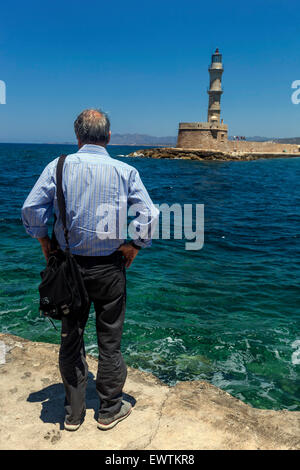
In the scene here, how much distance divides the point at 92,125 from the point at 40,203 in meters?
0.59

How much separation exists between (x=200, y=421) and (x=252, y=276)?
528 cm

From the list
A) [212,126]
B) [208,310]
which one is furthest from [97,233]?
[212,126]

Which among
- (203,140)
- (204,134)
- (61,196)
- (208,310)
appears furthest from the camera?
(203,140)

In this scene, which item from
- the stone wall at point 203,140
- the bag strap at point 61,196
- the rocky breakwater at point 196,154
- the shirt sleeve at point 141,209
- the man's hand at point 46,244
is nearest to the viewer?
the bag strap at point 61,196

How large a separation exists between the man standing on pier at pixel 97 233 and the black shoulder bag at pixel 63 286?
0.06m

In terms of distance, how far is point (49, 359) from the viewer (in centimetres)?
329

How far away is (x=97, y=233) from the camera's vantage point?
2.25 meters

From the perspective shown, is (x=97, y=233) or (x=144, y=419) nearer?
(x=97, y=233)

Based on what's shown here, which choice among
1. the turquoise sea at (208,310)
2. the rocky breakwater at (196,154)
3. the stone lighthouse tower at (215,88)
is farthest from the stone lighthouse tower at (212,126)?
the turquoise sea at (208,310)

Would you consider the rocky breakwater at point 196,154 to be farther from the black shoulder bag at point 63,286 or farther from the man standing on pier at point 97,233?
the black shoulder bag at point 63,286

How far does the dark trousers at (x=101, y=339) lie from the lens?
2.31m

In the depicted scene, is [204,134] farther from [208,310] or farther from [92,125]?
[92,125]

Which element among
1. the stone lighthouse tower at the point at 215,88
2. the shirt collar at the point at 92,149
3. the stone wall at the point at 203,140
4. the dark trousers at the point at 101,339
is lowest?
the dark trousers at the point at 101,339

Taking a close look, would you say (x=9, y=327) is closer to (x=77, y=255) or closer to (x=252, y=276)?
(x=77, y=255)
